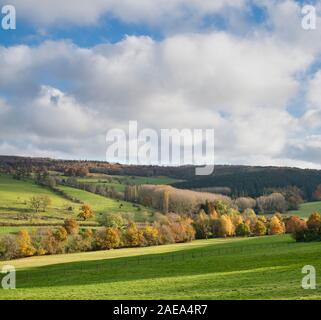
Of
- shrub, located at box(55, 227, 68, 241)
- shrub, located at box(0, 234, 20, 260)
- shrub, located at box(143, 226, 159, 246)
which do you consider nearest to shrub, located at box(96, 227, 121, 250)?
shrub, located at box(55, 227, 68, 241)

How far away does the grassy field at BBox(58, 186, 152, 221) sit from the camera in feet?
519

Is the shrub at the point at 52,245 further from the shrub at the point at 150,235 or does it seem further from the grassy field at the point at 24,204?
the grassy field at the point at 24,204

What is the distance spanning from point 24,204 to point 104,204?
28796mm

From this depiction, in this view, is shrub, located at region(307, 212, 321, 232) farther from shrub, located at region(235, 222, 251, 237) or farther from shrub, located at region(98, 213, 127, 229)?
shrub, located at region(98, 213, 127, 229)

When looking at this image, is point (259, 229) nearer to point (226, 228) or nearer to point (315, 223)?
point (226, 228)

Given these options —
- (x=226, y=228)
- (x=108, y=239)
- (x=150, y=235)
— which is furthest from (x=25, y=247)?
(x=226, y=228)

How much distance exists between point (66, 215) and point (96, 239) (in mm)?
40992

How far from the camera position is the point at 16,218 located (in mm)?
137125

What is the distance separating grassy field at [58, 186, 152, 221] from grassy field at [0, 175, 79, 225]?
691 centimetres

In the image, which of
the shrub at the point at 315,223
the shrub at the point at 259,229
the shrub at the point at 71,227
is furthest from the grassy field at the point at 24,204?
the shrub at the point at 315,223

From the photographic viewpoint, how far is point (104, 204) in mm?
168375

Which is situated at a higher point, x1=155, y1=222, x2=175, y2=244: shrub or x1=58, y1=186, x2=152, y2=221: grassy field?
x1=58, y1=186, x2=152, y2=221: grassy field
